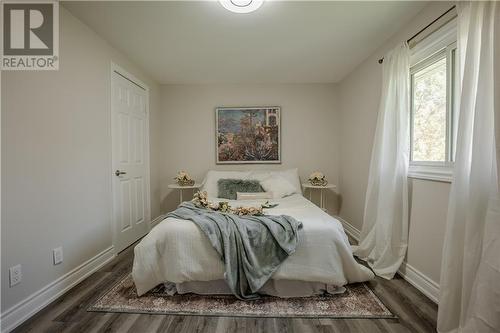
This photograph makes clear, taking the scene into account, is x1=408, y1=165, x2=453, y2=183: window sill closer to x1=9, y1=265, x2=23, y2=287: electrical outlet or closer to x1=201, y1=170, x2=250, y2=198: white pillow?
x1=201, y1=170, x2=250, y2=198: white pillow

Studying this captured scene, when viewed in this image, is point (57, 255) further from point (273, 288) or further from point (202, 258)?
point (273, 288)

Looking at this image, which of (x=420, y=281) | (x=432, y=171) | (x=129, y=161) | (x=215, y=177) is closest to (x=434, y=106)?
(x=432, y=171)

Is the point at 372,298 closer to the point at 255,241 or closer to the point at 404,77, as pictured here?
the point at 255,241

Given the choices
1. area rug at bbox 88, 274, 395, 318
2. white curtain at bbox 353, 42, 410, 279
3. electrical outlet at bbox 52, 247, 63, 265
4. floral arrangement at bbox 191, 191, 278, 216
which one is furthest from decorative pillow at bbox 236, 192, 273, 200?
electrical outlet at bbox 52, 247, 63, 265

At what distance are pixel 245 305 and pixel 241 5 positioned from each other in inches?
91.2

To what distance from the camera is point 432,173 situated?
1.91 meters

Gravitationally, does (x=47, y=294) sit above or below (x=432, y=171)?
below

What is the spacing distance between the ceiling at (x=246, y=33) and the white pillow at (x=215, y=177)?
1.49 metres

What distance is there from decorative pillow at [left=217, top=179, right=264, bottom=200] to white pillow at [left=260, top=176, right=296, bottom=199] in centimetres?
10

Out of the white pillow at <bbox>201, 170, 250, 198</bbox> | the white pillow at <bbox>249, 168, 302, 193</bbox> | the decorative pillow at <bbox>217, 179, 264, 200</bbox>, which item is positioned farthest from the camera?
the white pillow at <bbox>249, 168, 302, 193</bbox>

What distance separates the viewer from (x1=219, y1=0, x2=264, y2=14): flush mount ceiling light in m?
1.81

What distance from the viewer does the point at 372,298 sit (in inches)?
73.1

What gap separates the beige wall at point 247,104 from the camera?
13.0ft

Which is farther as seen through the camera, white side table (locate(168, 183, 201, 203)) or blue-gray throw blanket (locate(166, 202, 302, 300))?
white side table (locate(168, 183, 201, 203))
